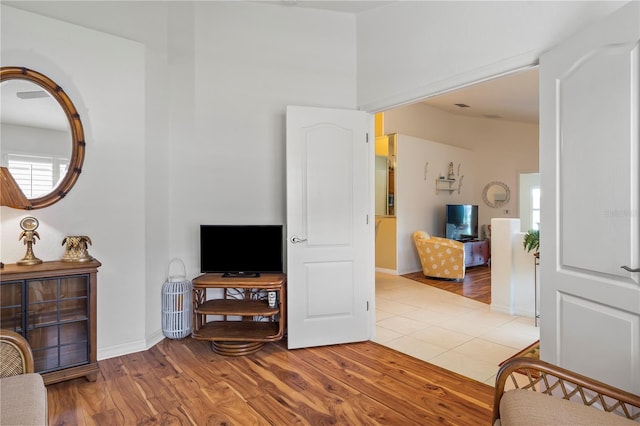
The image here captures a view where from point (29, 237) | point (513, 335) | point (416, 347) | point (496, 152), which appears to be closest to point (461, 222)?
point (496, 152)

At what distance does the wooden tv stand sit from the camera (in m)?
2.88

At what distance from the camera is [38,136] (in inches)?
100

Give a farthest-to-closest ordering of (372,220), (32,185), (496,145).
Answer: (496,145)
(372,220)
(32,185)

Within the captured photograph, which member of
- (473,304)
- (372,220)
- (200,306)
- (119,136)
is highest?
(119,136)

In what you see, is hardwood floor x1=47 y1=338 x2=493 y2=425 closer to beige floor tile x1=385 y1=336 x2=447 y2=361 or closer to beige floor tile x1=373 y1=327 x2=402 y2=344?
beige floor tile x1=385 y1=336 x2=447 y2=361

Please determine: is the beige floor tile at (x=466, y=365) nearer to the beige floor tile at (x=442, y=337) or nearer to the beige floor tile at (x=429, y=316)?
the beige floor tile at (x=442, y=337)

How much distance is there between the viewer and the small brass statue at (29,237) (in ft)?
7.80

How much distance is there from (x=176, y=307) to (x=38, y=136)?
172 centimetres

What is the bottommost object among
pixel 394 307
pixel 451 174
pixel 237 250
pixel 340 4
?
pixel 394 307

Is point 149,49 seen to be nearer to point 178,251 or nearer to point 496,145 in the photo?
point 178,251

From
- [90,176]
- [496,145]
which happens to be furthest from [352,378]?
[496,145]

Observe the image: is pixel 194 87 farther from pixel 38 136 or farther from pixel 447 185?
pixel 447 185

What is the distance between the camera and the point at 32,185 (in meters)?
2.51

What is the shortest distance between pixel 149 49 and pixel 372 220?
8.26 feet
